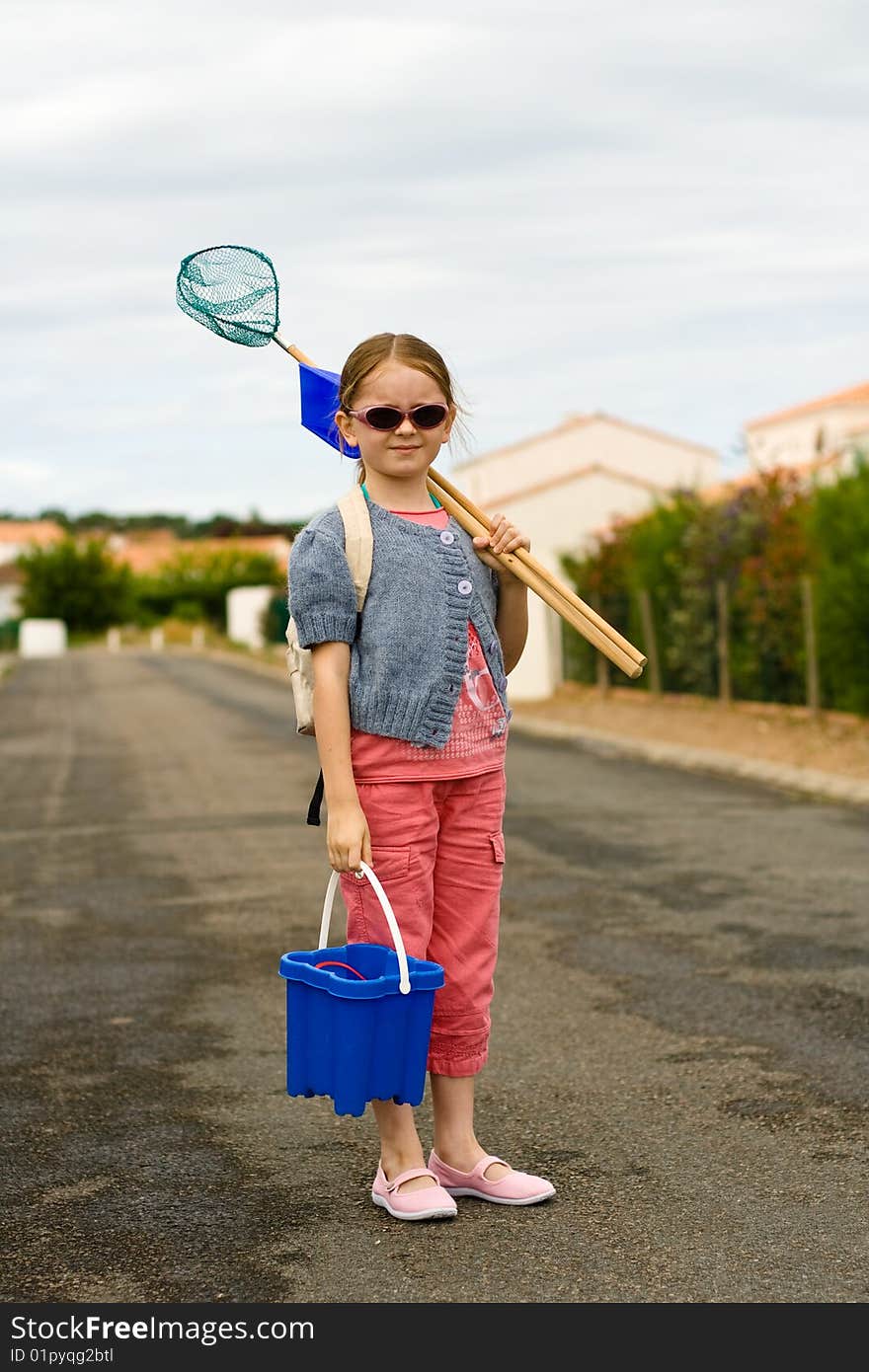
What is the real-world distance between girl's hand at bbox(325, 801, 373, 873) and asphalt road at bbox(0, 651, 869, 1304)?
2.58ft

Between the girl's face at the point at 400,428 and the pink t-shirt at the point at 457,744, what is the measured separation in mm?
125

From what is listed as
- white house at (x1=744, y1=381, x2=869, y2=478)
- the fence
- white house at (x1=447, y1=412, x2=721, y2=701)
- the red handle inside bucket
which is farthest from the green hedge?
white house at (x1=744, y1=381, x2=869, y2=478)

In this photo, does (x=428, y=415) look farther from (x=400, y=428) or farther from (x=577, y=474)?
(x=577, y=474)

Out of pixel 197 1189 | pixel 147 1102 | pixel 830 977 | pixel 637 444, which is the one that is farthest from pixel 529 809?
pixel 637 444

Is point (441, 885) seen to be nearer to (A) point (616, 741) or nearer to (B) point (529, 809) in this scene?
(B) point (529, 809)

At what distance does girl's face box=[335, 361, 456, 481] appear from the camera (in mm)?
3801

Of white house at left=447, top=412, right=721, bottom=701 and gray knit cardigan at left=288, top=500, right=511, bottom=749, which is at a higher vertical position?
white house at left=447, top=412, right=721, bottom=701

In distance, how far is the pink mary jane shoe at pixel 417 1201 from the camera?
3730 millimetres

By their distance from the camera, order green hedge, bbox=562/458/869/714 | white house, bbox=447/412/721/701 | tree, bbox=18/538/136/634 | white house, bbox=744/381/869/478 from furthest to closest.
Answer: tree, bbox=18/538/136/634, white house, bbox=744/381/869/478, white house, bbox=447/412/721/701, green hedge, bbox=562/458/869/714

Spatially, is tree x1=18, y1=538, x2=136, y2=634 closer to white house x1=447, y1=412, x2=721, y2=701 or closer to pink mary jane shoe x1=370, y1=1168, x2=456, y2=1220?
white house x1=447, y1=412, x2=721, y2=701

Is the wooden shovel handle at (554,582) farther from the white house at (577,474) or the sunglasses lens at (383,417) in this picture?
the white house at (577,474)

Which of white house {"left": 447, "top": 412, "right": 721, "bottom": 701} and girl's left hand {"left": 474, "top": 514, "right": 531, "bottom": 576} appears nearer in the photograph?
girl's left hand {"left": 474, "top": 514, "right": 531, "bottom": 576}
